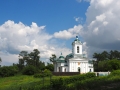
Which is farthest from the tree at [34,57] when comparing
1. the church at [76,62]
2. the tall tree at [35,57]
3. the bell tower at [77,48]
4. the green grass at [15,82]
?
the green grass at [15,82]

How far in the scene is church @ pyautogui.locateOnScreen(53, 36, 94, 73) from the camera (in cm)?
8000

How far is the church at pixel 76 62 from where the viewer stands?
262 ft

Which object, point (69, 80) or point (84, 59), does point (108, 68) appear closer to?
point (84, 59)

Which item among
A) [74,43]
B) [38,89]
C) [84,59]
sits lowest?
[38,89]

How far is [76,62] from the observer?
80188 millimetres

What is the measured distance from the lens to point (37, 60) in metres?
103

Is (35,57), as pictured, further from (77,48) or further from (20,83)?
(20,83)

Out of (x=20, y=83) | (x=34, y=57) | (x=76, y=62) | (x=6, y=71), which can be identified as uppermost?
(x=34, y=57)

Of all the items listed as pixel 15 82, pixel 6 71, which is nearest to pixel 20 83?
pixel 15 82

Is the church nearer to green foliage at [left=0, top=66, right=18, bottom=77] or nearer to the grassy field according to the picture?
green foliage at [left=0, top=66, right=18, bottom=77]

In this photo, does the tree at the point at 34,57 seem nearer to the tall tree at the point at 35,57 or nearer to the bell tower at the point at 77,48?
the tall tree at the point at 35,57

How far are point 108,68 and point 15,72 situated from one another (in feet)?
103

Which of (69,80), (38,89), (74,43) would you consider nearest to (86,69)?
(74,43)

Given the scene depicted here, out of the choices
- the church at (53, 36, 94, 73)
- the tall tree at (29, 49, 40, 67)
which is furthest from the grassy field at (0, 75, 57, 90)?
the tall tree at (29, 49, 40, 67)
